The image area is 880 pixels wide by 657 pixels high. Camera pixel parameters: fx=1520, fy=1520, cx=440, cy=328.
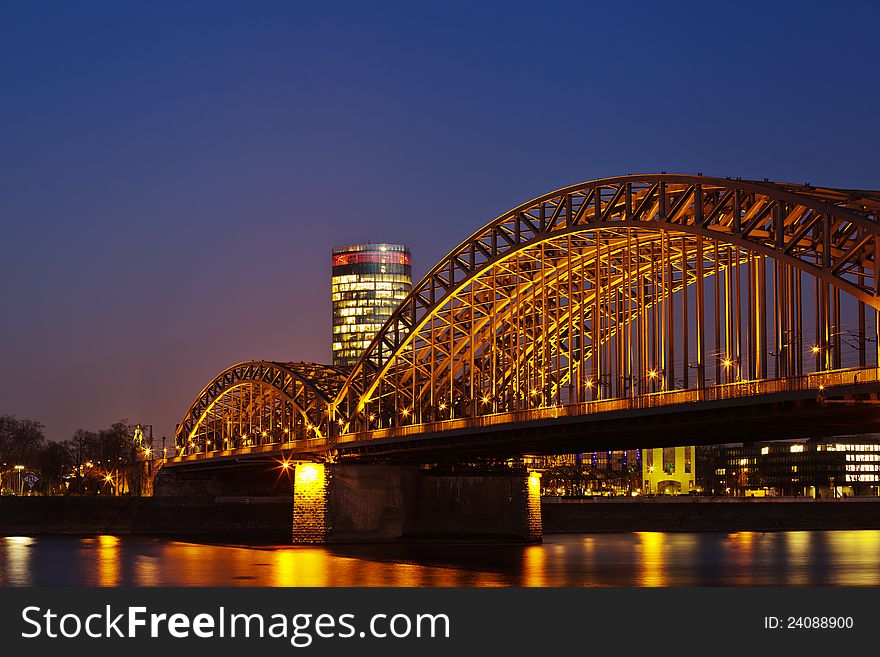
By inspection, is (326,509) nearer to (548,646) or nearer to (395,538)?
(395,538)

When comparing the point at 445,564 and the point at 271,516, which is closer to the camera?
the point at 445,564

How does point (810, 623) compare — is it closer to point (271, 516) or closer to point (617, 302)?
point (617, 302)

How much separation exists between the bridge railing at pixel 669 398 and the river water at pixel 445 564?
7440 millimetres

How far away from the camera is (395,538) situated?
→ 327 feet

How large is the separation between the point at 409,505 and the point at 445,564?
2399cm

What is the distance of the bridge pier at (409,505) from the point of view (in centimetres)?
10025

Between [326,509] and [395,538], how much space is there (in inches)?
195

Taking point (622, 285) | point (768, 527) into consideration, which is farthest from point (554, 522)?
point (622, 285)

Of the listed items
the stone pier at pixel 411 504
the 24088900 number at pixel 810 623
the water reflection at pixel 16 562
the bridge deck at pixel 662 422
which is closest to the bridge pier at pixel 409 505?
the stone pier at pixel 411 504

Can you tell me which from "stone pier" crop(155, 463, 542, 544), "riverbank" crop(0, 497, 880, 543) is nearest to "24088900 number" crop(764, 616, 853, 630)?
"stone pier" crop(155, 463, 542, 544)

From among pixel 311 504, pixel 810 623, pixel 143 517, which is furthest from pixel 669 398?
pixel 143 517

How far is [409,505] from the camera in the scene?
10175 cm

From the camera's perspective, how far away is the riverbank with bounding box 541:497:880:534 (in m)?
144

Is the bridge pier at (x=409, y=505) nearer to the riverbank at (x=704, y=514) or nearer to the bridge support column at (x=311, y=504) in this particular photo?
the bridge support column at (x=311, y=504)
